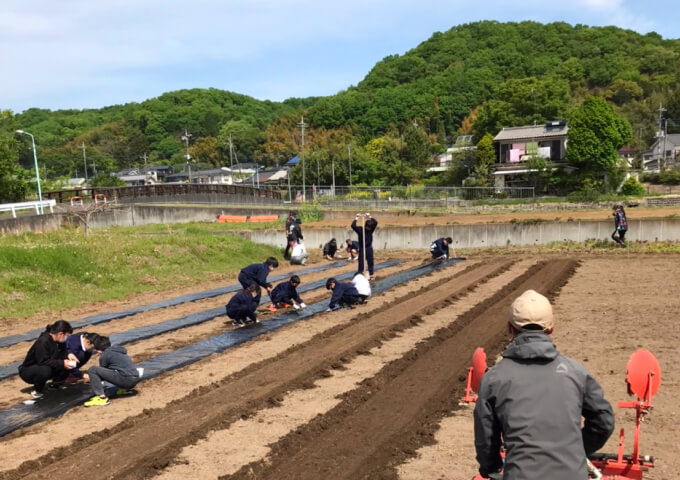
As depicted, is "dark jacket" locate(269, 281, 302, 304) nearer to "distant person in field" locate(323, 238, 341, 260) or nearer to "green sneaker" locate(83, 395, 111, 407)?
"green sneaker" locate(83, 395, 111, 407)

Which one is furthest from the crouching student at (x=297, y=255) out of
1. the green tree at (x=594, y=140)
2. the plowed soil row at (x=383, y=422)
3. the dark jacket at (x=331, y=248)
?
the green tree at (x=594, y=140)

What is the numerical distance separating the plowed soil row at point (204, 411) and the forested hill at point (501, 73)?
7859cm

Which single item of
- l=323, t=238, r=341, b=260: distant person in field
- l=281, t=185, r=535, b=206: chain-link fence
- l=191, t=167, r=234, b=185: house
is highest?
l=191, t=167, r=234, b=185: house

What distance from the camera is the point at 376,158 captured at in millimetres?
73688

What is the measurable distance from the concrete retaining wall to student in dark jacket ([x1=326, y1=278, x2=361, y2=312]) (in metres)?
12.3

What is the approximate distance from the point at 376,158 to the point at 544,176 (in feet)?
104

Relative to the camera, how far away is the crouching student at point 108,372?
721 cm

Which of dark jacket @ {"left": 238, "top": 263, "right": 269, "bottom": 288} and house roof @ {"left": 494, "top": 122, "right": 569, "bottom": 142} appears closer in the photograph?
dark jacket @ {"left": 238, "top": 263, "right": 269, "bottom": 288}

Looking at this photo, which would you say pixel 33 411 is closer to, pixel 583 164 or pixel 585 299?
pixel 585 299

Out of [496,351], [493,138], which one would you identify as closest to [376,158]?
[493,138]

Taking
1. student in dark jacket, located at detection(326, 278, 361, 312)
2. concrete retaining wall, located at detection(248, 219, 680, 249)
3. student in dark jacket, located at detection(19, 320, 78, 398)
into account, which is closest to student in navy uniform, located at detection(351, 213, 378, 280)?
student in dark jacket, located at detection(326, 278, 361, 312)

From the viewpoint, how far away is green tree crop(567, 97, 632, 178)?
138 feet

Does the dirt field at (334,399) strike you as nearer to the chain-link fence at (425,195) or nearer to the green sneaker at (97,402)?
the green sneaker at (97,402)

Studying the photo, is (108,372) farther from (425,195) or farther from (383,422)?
(425,195)
